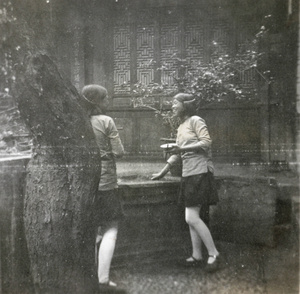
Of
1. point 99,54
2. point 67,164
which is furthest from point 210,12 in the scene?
point 67,164

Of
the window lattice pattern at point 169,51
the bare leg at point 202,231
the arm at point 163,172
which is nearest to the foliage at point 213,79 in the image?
the window lattice pattern at point 169,51

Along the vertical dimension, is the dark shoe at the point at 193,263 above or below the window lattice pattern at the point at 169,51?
below

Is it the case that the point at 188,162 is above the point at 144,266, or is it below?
above

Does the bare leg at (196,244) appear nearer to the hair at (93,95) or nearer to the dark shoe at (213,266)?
the dark shoe at (213,266)

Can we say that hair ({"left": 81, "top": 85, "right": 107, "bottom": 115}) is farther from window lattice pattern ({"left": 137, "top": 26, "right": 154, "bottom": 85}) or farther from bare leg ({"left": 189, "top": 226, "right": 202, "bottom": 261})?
window lattice pattern ({"left": 137, "top": 26, "right": 154, "bottom": 85})

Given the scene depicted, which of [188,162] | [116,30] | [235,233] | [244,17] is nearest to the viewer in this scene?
[188,162]

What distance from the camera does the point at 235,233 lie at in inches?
134

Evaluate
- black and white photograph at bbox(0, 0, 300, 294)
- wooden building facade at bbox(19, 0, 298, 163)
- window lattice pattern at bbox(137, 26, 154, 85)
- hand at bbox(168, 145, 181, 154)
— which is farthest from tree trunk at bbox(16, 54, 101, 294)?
window lattice pattern at bbox(137, 26, 154, 85)

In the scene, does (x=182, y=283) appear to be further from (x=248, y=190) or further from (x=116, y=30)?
(x=116, y=30)

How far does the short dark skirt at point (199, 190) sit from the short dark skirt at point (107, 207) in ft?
2.24

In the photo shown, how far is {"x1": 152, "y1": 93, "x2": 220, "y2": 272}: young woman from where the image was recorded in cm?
301

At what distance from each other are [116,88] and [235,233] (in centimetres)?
287

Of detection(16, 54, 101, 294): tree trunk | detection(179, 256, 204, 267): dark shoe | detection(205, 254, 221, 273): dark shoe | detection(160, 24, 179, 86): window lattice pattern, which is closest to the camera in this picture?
detection(16, 54, 101, 294): tree trunk

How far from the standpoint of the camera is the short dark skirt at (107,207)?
2698mm
